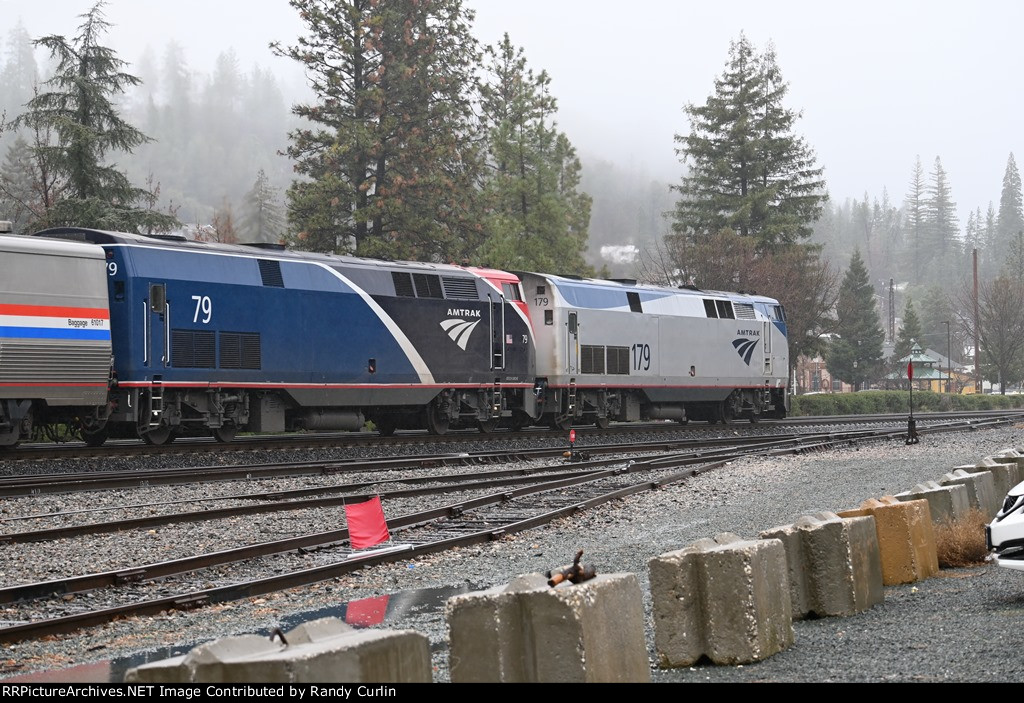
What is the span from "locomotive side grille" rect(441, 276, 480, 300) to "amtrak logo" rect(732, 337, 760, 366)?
11094mm

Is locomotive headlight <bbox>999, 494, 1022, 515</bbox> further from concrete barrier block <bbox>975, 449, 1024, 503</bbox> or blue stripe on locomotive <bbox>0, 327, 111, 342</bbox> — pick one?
blue stripe on locomotive <bbox>0, 327, 111, 342</bbox>

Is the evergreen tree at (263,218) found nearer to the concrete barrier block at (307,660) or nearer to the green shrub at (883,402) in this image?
the green shrub at (883,402)

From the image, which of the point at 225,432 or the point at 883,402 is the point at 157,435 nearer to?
the point at 225,432

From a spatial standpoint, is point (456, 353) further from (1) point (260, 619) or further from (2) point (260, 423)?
(1) point (260, 619)

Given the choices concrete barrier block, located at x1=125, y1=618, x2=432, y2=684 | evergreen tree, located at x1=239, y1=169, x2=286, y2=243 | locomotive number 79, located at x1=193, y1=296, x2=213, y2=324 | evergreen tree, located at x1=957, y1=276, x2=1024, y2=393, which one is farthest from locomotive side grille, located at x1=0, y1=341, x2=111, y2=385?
evergreen tree, located at x1=239, y1=169, x2=286, y2=243

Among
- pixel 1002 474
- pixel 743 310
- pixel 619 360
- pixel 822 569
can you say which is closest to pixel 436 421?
pixel 619 360

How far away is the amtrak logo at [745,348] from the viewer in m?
35.4

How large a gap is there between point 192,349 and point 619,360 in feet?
43.1

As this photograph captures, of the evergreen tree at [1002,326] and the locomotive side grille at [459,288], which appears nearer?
the locomotive side grille at [459,288]

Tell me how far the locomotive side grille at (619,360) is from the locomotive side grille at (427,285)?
626 centimetres

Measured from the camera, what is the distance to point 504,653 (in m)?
5.66

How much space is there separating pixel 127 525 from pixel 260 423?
32.0 ft

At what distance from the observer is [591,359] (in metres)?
30.1

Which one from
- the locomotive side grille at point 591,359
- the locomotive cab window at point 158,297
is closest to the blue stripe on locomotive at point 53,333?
the locomotive cab window at point 158,297
